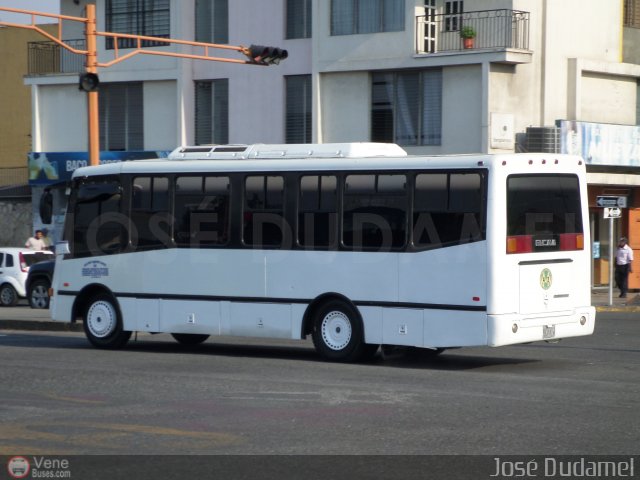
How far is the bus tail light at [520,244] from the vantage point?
53.0 feet

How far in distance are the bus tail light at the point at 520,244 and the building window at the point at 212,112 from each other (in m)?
24.8

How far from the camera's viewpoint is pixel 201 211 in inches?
749

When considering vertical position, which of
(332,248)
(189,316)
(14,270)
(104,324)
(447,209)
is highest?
(447,209)

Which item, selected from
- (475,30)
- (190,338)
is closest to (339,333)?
(190,338)

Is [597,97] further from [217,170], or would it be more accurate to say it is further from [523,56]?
[217,170]

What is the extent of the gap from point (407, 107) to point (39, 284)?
38.9 feet

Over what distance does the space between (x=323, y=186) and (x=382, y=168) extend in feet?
3.39

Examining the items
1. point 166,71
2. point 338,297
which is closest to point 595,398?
point 338,297

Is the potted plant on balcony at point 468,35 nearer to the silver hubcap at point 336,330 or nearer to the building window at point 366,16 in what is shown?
the building window at point 366,16

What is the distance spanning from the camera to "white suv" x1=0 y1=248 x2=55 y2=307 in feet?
111

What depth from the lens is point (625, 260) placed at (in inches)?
1443

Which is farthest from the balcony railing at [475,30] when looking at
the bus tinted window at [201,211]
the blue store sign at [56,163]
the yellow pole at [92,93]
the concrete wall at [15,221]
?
the bus tinted window at [201,211]

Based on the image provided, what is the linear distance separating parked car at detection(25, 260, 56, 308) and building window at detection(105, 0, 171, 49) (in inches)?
452
